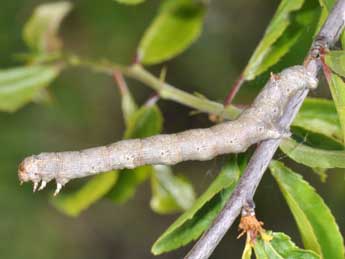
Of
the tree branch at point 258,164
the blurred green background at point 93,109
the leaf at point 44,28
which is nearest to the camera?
the tree branch at point 258,164

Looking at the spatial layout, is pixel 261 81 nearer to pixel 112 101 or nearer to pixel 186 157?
pixel 186 157

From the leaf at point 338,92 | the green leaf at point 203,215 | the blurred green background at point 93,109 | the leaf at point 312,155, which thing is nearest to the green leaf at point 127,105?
the green leaf at point 203,215

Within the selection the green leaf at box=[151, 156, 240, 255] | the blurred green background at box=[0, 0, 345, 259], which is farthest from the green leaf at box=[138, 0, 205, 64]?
the blurred green background at box=[0, 0, 345, 259]

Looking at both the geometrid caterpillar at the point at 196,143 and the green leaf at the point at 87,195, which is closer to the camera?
the geometrid caterpillar at the point at 196,143

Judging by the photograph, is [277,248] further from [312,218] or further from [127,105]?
[127,105]

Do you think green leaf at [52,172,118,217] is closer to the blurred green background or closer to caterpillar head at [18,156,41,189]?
caterpillar head at [18,156,41,189]

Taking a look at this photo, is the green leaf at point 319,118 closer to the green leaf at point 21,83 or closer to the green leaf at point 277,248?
the green leaf at point 277,248

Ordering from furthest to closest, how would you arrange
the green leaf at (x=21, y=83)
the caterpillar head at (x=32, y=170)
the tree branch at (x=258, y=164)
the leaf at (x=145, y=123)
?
the green leaf at (x=21, y=83) → the leaf at (x=145, y=123) → the caterpillar head at (x=32, y=170) → the tree branch at (x=258, y=164)

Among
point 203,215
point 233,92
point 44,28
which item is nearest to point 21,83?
point 44,28
